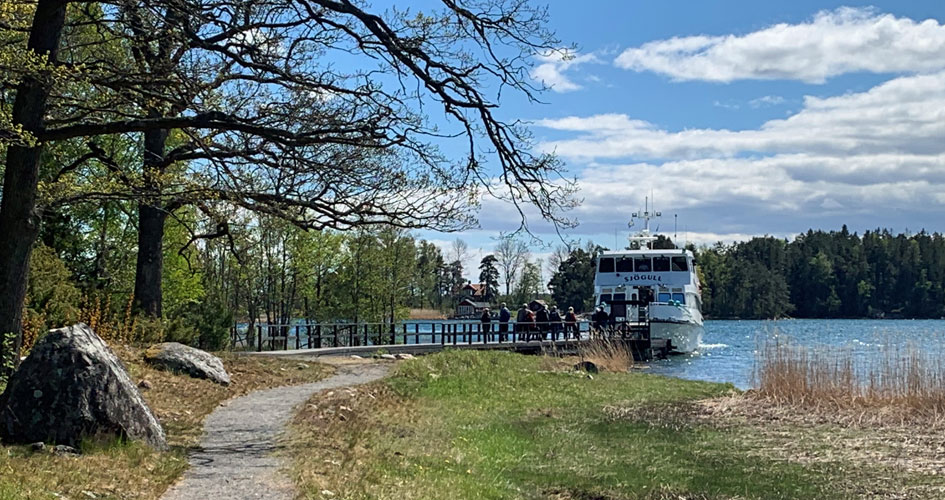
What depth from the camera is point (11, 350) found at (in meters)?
10.9

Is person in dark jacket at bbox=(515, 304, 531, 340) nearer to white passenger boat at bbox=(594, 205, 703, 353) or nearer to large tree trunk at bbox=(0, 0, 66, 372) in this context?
white passenger boat at bbox=(594, 205, 703, 353)

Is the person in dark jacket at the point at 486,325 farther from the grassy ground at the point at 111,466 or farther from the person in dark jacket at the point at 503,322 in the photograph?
the grassy ground at the point at 111,466

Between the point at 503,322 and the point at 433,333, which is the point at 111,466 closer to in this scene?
the point at 433,333

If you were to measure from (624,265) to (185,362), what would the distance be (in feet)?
96.7

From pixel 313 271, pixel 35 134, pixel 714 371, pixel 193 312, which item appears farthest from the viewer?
pixel 313 271

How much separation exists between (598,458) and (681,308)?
1200 inches

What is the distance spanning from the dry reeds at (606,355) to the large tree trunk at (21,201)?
1907 centimetres

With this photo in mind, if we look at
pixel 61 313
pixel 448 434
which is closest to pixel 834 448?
pixel 448 434

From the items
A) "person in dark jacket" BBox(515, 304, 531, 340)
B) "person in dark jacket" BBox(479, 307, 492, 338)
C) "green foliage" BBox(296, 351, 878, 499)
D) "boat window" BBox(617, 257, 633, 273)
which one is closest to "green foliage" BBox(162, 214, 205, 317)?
"person in dark jacket" BBox(479, 307, 492, 338)

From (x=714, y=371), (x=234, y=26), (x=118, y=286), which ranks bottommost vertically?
(x=714, y=371)

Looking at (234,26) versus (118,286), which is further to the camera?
(118,286)

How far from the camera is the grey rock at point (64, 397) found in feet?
28.9

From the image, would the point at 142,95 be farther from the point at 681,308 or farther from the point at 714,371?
the point at 681,308

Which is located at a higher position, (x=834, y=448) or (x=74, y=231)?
(x=74, y=231)
